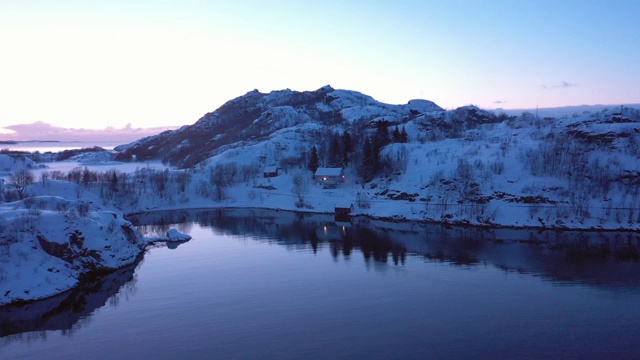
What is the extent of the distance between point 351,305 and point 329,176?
70.5 meters

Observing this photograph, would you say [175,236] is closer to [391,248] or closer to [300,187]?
[391,248]

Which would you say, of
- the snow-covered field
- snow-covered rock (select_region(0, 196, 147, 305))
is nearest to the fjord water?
snow-covered rock (select_region(0, 196, 147, 305))

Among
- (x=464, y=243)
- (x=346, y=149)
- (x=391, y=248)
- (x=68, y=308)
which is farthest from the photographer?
(x=346, y=149)

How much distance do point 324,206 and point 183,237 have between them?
3645 cm

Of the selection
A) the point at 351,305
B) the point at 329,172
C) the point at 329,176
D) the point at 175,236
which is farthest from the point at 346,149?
the point at 351,305

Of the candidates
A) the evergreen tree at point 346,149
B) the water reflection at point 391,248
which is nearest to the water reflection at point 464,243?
the water reflection at point 391,248

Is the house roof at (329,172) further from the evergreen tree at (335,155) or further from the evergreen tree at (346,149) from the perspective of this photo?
the evergreen tree at (346,149)

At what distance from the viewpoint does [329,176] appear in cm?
10469

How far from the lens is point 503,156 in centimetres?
9319

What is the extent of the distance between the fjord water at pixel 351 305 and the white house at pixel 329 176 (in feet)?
141

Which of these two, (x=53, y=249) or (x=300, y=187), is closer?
(x=53, y=249)

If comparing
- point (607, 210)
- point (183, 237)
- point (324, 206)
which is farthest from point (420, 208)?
point (183, 237)

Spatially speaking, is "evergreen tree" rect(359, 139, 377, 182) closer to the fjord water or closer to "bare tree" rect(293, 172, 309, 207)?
"bare tree" rect(293, 172, 309, 207)

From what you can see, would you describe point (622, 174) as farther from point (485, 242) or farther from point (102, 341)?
point (102, 341)
